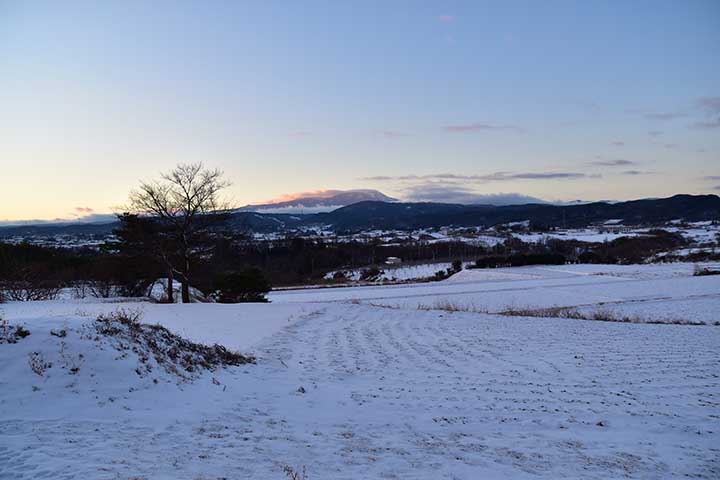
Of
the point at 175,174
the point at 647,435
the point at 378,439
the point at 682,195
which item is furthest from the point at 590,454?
A: the point at 682,195

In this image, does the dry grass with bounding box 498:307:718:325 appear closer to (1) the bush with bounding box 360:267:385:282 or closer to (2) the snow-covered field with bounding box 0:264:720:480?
(2) the snow-covered field with bounding box 0:264:720:480

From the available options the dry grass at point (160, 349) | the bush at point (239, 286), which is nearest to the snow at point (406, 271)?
the bush at point (239, 286)

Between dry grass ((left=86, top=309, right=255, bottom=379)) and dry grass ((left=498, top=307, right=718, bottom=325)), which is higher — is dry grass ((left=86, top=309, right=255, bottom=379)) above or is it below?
above

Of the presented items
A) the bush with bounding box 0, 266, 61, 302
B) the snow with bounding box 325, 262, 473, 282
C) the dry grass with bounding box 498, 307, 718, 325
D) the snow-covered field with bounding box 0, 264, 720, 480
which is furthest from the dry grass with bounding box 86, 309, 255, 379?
the snow with bounding box 325, 262, 473, 282

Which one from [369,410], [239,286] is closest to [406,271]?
[239,286]

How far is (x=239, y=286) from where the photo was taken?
30344mm

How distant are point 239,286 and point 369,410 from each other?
24.9 metres

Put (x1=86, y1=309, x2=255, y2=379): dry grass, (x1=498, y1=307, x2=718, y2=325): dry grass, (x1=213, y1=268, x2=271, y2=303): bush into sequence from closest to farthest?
(x1=86, y1=309, x2=255, y2=379): dry grass
(x1=498, y1=307, x2=718, y2=325): dry grass
(x1=213, y1=268, x2=271, y2=303): bush

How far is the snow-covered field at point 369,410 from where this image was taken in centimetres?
489

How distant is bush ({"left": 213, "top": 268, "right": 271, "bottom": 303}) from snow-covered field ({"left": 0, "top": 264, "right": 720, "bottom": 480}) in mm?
17905

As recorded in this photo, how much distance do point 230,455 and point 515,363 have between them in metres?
7.09

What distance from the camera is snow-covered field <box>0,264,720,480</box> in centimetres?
489

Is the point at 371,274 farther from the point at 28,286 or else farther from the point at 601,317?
the point at 601,317

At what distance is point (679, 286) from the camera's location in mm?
37062
